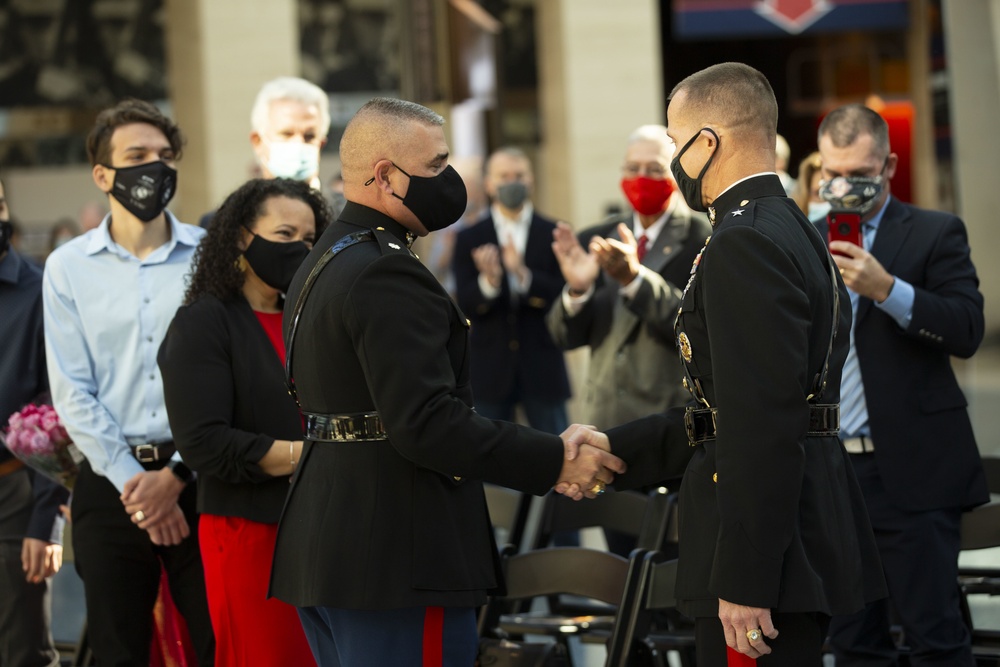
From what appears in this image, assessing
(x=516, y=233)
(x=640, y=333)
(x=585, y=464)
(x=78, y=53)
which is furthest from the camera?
(x=78, y=53)

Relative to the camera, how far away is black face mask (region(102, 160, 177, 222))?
14.7 feet

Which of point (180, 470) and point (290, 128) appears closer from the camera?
point (180, 470)

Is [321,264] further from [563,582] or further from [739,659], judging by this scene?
[563,582]

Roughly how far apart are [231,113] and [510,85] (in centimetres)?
495

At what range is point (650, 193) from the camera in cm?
548

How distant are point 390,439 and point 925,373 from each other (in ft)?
6.75

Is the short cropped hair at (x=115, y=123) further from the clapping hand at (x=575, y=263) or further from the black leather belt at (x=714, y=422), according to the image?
the black leather belt at (x=714, y=422)

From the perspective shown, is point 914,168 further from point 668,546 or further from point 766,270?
point 766,270

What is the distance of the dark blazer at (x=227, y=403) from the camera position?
387cm

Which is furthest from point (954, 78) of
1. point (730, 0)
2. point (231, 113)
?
point (231, 113)

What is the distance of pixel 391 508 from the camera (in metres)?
3.15

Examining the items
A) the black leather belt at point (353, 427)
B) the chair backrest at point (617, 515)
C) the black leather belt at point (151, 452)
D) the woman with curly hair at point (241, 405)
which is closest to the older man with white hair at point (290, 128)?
the woman with curly hair at point (241, 405)

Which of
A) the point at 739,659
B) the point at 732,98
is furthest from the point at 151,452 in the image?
the point at 732,98

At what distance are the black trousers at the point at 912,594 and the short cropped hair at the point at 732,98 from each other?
5.38 feet
